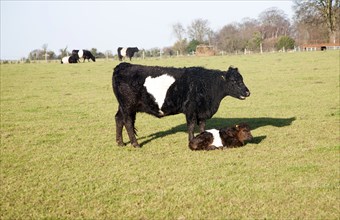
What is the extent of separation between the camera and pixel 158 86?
819cm

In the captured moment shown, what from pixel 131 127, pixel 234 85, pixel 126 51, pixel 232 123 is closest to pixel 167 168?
pixel 131 127

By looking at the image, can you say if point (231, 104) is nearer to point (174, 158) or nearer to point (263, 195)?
point (174, 158)

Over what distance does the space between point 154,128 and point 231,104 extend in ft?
15.8

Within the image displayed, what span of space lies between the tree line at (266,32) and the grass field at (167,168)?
139ft

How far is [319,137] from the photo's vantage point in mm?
8609

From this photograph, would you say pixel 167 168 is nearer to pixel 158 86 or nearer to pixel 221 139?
pixel 221 139

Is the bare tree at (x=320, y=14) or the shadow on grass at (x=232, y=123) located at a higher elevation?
the bare tree at (x=320, y=14)

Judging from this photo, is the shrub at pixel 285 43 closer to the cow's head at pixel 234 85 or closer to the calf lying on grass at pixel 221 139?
the cow's head at pixel 234 85

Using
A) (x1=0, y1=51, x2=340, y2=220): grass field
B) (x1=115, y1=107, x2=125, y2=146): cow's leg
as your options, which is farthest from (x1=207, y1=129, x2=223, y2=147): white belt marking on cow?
(x1=115, y1=107, x2=125, y2=146): cow's leg

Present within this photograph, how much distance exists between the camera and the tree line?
59406mm

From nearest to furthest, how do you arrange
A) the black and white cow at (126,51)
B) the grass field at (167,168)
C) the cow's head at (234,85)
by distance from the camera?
the grass field at (167,168), the cow's head at (234,85), the black and white cow at (126,51)

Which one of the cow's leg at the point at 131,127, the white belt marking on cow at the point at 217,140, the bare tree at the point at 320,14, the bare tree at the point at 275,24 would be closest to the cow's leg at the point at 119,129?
the cow's leg at the point at 131,127

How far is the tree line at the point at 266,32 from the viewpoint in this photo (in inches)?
2339

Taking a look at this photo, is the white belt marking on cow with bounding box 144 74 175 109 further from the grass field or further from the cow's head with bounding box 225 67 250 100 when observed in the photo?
the cow's head with bounding box 225 67 250 100
